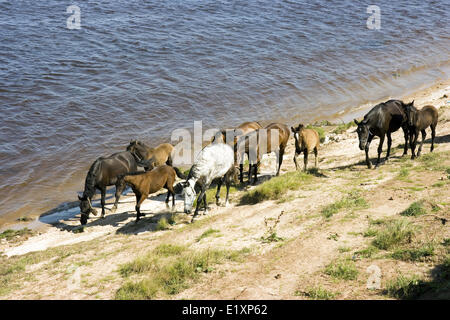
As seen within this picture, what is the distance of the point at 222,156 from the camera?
12672mm

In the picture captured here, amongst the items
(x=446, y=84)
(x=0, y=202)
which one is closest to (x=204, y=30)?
(x=446, y=84)

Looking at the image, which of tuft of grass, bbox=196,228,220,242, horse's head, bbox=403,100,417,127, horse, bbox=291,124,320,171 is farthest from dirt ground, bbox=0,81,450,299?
horse's head, bbox=403,100,417,127

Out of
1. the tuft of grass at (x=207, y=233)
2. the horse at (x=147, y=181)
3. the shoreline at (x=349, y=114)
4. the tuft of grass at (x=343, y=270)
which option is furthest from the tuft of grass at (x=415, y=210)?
the shoreline at (x=349, y=114)

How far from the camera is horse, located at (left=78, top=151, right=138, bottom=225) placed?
44.8 ft

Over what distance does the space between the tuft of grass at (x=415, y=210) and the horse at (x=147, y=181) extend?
21.2 feet

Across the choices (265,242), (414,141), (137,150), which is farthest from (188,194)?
(414,141)

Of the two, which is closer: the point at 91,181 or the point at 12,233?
the point at 12,233

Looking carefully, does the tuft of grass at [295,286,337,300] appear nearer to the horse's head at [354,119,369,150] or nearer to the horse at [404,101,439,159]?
the horse's head at [354,119,369,150]

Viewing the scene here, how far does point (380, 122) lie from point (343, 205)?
455cm

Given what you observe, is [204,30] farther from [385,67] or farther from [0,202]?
[0,202]

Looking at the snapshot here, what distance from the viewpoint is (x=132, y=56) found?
Answer: 3089 cm

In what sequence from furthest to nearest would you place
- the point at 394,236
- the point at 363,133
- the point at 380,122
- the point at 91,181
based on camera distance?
the point at 380,122 → the point at 363,133 → the point at 91,181 → the point at 394,236

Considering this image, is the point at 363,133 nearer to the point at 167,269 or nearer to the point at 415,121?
the point at 415,121
